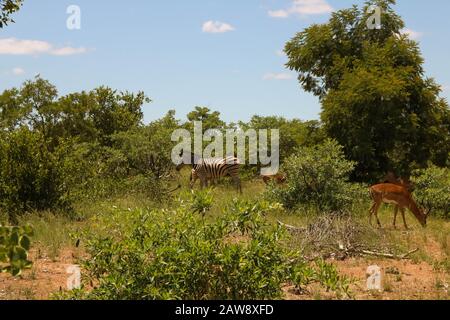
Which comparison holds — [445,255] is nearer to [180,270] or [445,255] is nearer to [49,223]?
[180,270]

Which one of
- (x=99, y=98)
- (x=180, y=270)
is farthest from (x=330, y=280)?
(x=99, y=98)

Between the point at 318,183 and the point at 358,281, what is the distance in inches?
261

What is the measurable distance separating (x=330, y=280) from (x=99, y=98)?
1827cm

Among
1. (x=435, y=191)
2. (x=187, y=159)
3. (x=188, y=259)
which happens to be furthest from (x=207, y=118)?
(x=188, y=259)

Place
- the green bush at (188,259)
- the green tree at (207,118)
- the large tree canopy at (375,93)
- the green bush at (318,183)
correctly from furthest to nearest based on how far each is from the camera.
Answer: the green tree at (207,118) → the large tree canopy at (375,93) → the green bush at (318,183) → the green bush at (188,259)

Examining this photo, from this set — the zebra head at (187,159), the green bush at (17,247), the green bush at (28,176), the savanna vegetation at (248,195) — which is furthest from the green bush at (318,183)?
the green bush at (17,247)

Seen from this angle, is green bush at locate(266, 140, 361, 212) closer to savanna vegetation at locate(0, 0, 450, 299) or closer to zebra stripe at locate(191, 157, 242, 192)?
savanna vegetation at locate(0, 0, 450, 299)

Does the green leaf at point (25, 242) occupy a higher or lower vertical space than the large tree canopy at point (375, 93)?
lower

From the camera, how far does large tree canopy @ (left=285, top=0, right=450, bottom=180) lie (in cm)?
1705

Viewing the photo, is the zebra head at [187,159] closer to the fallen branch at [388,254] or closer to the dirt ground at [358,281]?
the dirt ground at [358,281]

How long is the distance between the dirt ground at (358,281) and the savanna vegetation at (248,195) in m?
0.05

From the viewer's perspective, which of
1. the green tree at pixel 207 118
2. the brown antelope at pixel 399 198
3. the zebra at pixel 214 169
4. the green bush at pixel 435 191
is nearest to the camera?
the brown antelope at pixel 399 198

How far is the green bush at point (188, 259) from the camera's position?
20.2 ft

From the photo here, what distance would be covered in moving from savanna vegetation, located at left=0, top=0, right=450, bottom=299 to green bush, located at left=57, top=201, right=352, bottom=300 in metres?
0.02
